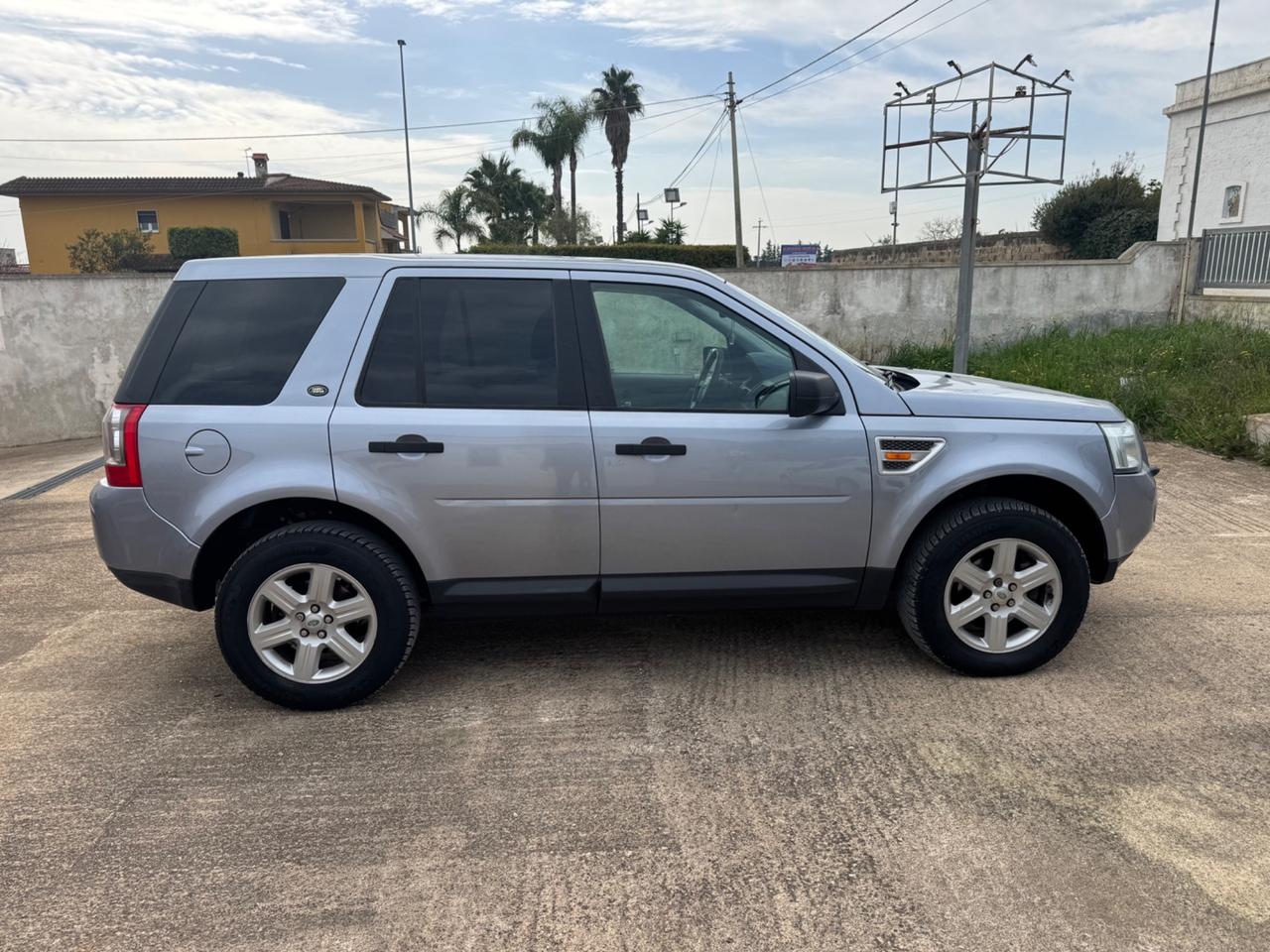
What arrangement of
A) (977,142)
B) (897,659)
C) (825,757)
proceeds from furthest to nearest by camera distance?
1. (977,142)
2. (897,659)
3. (825,757)

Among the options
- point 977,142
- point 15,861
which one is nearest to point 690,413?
point 15,861

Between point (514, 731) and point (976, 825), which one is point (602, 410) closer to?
point (514, 731)

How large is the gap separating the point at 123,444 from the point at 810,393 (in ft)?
8.74

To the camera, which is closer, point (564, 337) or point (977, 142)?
point (564, 337)

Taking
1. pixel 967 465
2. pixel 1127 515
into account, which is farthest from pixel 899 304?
pixel 967 465

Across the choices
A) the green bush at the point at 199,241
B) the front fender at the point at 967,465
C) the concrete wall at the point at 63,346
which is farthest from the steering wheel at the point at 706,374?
the green bush at the point at 199,241

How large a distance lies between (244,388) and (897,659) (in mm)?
3064

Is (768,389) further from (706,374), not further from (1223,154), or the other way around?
(1223,154)

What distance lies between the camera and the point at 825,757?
10.4 feet

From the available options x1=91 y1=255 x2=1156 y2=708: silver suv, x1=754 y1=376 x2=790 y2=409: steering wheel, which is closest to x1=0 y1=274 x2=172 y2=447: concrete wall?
x1=91 y1=255 x2=1156 y2=708: silver suv

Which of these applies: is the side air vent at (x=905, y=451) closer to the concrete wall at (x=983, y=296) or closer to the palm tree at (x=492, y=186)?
the concrete wall at (x=983, y=296)

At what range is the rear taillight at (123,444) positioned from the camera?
131 inches

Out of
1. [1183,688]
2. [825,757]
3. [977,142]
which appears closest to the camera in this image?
[825,757]

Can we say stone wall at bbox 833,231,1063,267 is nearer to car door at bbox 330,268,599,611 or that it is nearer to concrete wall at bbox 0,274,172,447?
concrete wall at bbox 0,274,172,447
